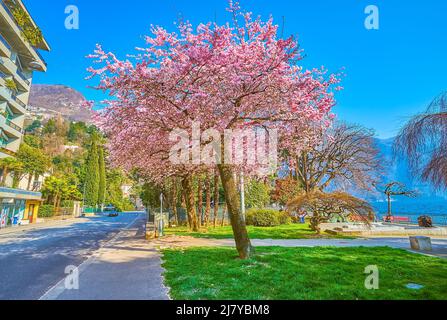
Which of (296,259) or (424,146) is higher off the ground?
(424,146)

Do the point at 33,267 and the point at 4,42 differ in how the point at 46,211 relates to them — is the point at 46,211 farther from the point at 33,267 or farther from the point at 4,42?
the point at 33,267

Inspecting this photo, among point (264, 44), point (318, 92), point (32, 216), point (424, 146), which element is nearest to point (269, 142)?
point (318, 92)

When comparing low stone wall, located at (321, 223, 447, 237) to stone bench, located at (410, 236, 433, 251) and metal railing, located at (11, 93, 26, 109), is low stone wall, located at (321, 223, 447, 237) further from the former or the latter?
metal railing, located at (11, 93, 26, 109)

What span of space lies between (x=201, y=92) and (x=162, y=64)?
1.54m

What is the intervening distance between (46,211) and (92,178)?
1917 cm

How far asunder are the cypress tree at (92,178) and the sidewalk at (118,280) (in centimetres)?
5482

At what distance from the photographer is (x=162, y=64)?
873 cm

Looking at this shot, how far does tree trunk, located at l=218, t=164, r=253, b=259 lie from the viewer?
914cm

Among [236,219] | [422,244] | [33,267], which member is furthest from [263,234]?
[33,267]

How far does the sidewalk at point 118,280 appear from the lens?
5.66 m

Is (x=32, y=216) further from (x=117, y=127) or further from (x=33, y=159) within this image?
(x=117, y=127)

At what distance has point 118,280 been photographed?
22.4ft

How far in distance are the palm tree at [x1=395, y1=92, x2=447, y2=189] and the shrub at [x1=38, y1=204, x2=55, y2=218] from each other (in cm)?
4576

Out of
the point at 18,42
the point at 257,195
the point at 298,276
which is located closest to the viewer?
the point at 298,276
